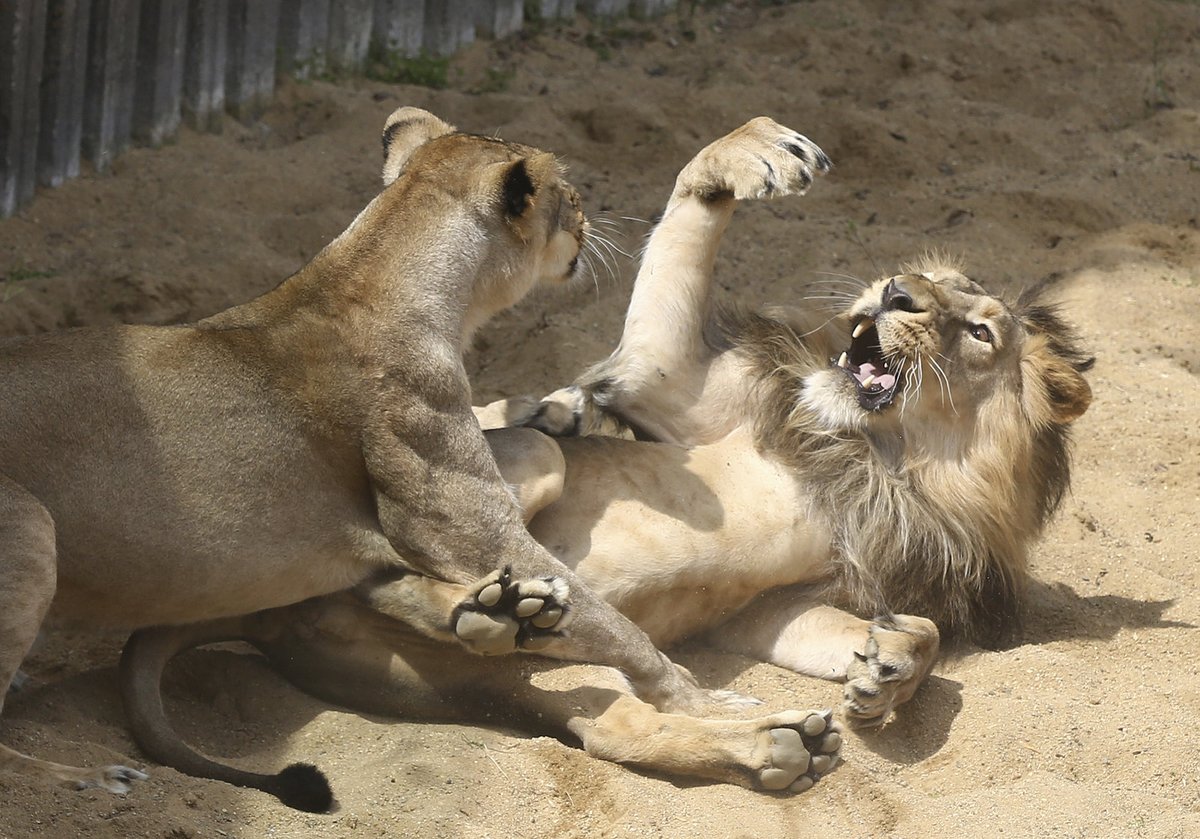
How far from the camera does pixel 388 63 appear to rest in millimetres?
7879

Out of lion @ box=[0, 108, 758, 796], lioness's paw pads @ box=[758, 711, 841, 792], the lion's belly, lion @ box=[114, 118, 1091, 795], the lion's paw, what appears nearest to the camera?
lion @ box=[0, 108, 758, 796]

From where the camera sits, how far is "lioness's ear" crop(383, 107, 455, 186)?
484 centimetres

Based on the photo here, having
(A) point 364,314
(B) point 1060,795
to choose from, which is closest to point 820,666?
(B) point 1060,795

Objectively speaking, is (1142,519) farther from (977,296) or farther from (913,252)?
(913,252)

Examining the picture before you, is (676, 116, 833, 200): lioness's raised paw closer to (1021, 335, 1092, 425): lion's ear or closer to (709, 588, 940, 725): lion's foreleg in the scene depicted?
(1021, 335, 1092, 425): lion's ear

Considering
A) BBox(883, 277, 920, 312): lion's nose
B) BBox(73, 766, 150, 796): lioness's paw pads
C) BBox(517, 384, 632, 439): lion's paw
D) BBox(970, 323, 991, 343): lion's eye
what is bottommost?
BBox(73, 766, 150, 796): lioness's paw pads

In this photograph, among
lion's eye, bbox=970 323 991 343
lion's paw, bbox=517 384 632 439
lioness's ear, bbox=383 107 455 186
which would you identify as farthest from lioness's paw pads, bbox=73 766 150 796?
lion's eye, bbox=970 323 991 343

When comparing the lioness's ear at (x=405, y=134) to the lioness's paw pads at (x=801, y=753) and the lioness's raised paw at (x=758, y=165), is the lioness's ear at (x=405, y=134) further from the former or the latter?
the lioness's paw pads at (x=801, y=753)

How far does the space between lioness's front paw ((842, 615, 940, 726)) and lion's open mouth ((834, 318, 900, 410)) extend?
0.82 meters

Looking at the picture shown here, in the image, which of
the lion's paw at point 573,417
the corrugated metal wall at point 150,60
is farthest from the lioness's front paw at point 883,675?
the corrugated metal wall at point 150,60

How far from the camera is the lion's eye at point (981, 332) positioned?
4.99m

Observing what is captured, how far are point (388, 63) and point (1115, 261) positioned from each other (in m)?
3.58

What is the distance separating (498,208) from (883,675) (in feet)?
5.41

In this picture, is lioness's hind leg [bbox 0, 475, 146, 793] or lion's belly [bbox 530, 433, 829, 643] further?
lion's belly [bbox 530, 433, 829, 643]
